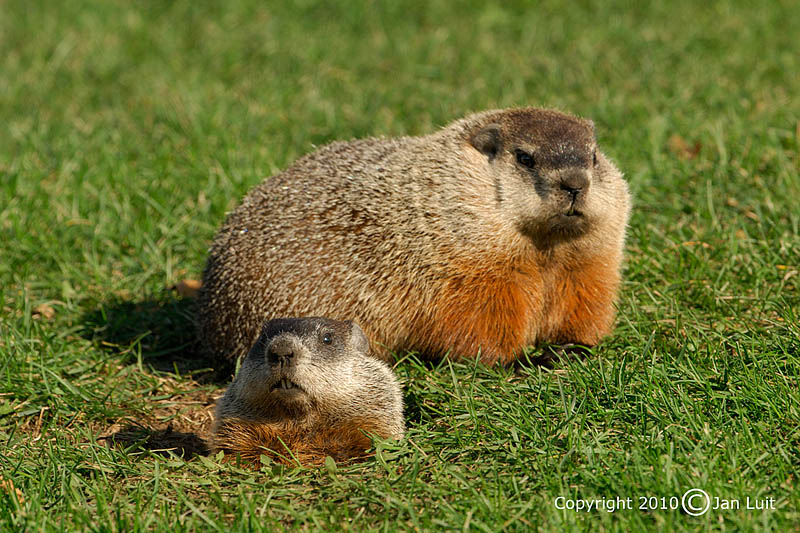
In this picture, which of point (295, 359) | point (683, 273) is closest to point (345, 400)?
point (295, 359)

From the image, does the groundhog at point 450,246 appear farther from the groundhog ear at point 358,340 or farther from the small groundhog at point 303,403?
the small groundhog at point 303,403

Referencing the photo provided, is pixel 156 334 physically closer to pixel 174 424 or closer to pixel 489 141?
pixel 174 424

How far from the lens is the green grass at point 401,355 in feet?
11.9

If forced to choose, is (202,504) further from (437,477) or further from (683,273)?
(683,273)

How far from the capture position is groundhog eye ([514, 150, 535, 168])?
4.81 metres

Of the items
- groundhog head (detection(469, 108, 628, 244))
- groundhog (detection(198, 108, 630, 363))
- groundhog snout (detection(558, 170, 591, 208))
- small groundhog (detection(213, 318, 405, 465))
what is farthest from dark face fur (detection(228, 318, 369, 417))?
groundhog snout (detection(558, 170, 591, 208))

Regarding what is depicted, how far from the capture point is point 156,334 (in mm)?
5895

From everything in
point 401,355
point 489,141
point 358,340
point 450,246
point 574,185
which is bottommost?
point 401,355

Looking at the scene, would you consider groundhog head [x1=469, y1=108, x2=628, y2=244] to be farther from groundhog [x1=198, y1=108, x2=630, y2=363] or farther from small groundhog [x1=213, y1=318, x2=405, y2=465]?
small groundhog [x1=213, y1=318, x2=405, y2=465]

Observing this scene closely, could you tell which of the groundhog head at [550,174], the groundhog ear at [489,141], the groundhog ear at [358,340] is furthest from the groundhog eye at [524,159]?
the groundhog ear at [358,340]

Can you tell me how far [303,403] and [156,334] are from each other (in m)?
2.19

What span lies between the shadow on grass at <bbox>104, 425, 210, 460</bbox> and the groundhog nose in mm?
2228

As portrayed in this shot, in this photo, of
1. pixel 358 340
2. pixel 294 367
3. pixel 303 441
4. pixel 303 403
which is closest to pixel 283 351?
pixel 294 367

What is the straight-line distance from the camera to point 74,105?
8844 millimetres
